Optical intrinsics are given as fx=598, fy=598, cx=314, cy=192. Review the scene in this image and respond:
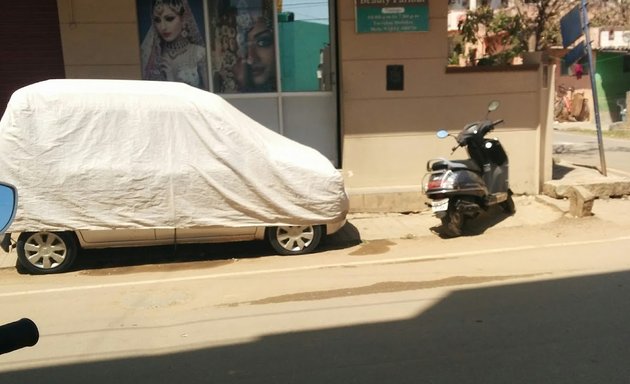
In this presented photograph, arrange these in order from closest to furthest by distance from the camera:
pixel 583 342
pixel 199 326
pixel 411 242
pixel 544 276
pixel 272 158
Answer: pixel 583 342, pixel 199 326, pixel 544 276, pixel 272 158, pixel 411 242

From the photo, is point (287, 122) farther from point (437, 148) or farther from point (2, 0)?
point (2, 0)

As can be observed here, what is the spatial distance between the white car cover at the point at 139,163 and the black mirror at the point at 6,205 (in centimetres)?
460

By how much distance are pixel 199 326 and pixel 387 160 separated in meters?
5.36

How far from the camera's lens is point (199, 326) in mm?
4719

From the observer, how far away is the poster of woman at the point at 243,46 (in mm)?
9445

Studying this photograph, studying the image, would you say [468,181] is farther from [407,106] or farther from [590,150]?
[590,150]

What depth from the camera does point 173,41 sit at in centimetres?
933

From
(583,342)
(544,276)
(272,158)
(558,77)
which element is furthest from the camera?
(558,77)

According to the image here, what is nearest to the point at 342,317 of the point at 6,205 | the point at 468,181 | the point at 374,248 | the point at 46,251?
the point at 374,248

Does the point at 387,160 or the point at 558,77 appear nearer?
the point at 387,160

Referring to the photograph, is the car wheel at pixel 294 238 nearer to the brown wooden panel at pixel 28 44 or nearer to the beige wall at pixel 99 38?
the beige wall at pixel 99 38

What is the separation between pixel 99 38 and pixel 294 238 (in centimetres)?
438

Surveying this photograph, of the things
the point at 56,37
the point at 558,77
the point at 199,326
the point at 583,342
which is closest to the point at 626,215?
the point at 583,342

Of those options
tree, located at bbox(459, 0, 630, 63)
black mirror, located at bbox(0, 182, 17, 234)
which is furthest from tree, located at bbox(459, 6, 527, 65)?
black mirror, located at bbox(0, 182, 17, 234)
